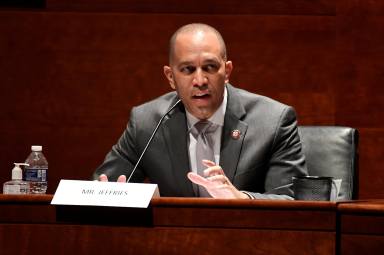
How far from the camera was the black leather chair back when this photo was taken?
2.96 metres

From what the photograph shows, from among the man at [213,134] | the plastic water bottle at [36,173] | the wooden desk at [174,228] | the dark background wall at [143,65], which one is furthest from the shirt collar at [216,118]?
the wooden desk at [174,228]

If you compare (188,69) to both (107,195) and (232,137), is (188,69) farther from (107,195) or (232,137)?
(107,195)

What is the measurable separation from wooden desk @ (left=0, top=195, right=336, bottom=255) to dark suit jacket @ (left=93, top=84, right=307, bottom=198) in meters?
0.83

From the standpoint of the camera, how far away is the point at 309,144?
3.04m

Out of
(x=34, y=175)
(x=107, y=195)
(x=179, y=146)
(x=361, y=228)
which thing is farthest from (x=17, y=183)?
(x=361, y=228)

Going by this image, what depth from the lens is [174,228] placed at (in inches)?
81.0

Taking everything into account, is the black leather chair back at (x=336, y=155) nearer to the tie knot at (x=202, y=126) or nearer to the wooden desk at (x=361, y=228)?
the tie knot at (x=202, y=126)

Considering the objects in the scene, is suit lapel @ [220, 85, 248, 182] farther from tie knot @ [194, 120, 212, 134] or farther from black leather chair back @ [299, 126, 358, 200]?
black leather chair back @ [299, 126, 358, 200]

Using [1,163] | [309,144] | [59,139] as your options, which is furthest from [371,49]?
[1,163]

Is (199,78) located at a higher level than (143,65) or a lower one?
lower

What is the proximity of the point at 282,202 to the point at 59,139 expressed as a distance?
2.12 m

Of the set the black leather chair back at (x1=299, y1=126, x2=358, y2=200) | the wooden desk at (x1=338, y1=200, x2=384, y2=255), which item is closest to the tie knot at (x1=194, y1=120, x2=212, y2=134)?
the black leather chair back at (x1=299, y1=126, x2=358, y2=200)

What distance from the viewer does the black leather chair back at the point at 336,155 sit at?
9.73 ft

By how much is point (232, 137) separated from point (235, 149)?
5 cm
